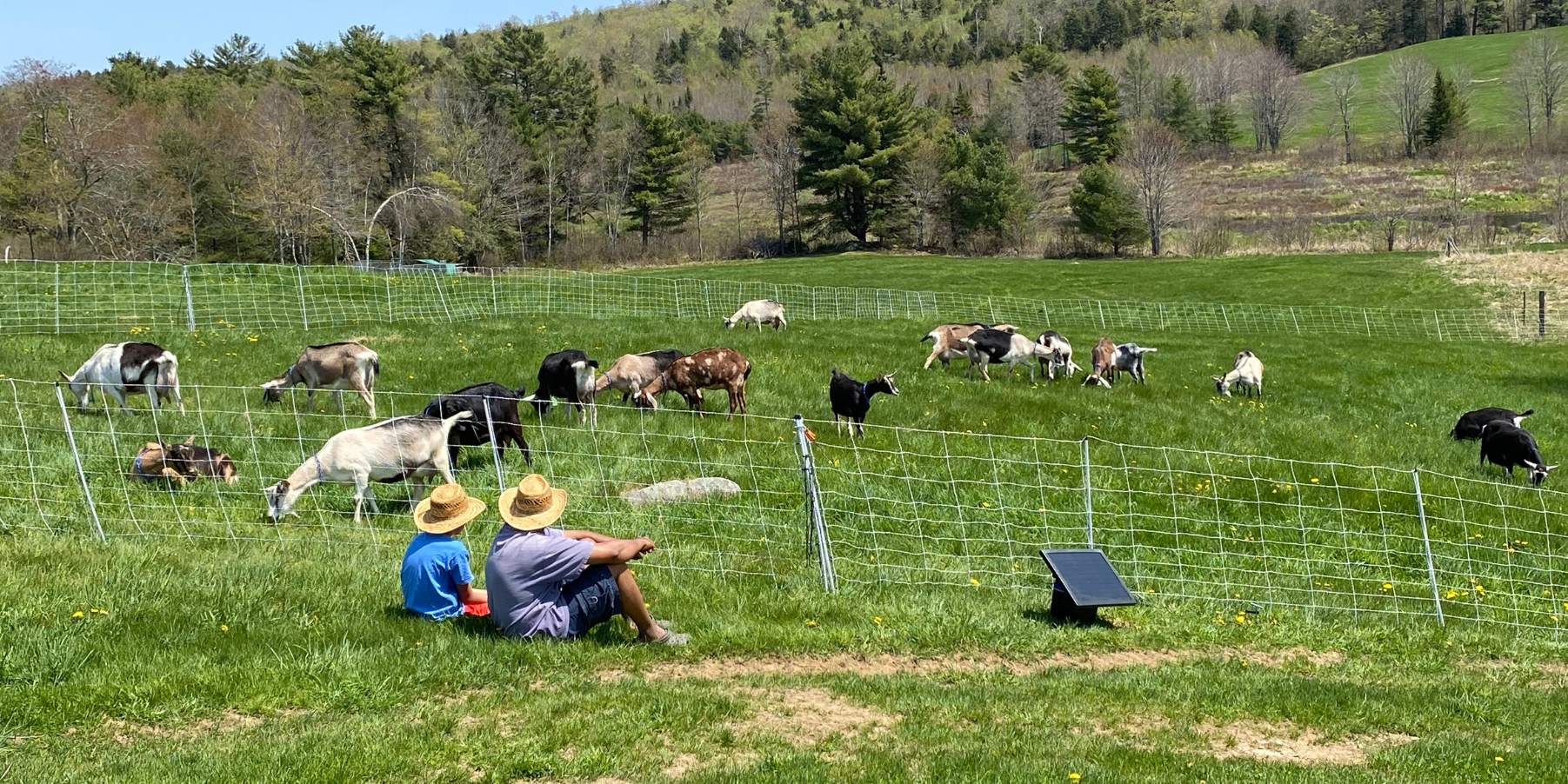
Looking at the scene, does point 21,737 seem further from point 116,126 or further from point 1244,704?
point 116,126

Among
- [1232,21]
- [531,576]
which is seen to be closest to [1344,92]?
[1232,21]

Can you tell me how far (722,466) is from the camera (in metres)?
12.5

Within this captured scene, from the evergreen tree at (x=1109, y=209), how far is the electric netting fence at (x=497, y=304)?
23.6m

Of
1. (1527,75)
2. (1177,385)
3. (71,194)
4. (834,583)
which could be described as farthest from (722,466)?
(1527,75)

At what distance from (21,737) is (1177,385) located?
67.6 ft

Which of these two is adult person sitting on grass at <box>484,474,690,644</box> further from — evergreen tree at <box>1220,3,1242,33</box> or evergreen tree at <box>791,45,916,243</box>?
evergreen tree at <box>1220,3,1242,33</box>

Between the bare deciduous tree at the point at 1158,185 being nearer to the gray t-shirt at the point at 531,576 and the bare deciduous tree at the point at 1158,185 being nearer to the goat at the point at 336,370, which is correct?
the goat at the point at 336,370

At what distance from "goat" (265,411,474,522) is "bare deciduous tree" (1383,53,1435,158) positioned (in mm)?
102298

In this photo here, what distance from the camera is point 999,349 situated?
2167cm

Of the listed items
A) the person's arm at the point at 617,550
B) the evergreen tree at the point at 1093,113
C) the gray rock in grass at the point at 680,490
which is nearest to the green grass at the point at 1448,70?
the evergreen tree at the point at 1093,113

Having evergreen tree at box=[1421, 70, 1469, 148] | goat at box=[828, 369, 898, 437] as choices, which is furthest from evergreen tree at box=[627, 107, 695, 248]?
goat at box=[828, 369, 898, 437]

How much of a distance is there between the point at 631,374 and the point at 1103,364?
34.9ft

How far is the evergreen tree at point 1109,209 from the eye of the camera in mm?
65750

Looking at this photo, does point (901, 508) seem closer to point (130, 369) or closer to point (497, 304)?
point (130, 369)
